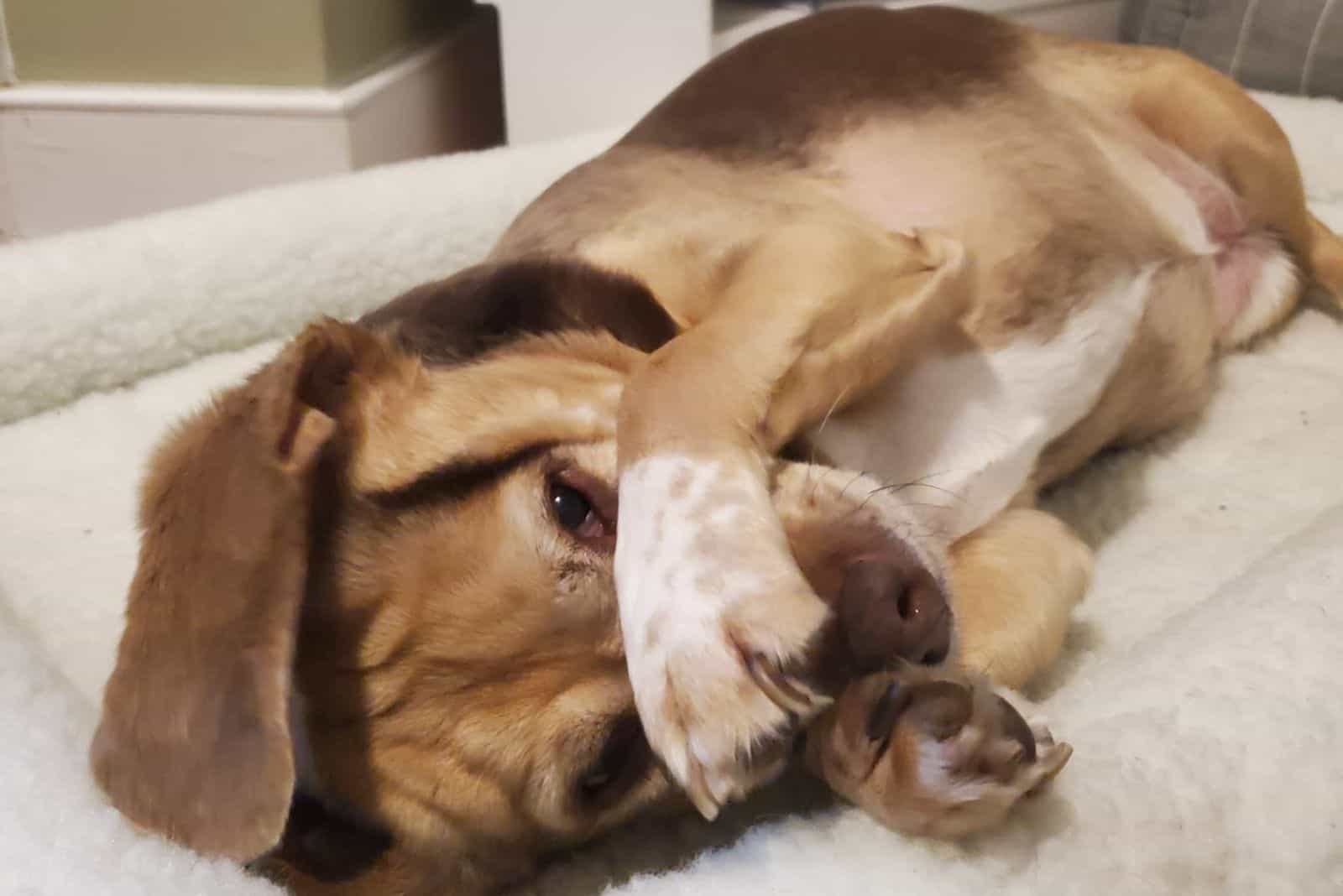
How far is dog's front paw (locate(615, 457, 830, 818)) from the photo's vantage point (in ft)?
3.64

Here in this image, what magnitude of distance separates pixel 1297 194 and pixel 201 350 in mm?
2300

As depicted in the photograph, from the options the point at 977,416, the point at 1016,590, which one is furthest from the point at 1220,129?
the point at 1016,590

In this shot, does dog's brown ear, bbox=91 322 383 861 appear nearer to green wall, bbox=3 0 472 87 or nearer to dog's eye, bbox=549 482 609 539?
dog's eye, bbox=549 482 609 539

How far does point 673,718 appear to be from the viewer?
3.70ft

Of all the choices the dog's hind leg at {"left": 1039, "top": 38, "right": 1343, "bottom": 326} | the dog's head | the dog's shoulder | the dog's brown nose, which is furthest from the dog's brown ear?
the dog's hind leg at {"left": 1039, "top": 38, "right": 1343, "bottom": 326}

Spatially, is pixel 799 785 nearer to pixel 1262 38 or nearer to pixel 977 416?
pixel 977 416

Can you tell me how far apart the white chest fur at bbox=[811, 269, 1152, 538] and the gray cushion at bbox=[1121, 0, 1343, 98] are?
181cm

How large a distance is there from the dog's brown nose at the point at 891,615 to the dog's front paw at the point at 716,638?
6 cm

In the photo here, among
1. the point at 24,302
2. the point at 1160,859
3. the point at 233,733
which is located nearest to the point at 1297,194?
the point at 1160,859

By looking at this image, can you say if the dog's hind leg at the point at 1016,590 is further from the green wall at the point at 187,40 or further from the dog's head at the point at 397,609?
the green wall at the point at 187,40

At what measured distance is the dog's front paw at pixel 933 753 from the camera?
1.12 m

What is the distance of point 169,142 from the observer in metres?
3.21

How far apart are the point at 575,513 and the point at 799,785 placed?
0.40m

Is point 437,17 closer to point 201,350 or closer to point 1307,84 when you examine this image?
point 201,350
